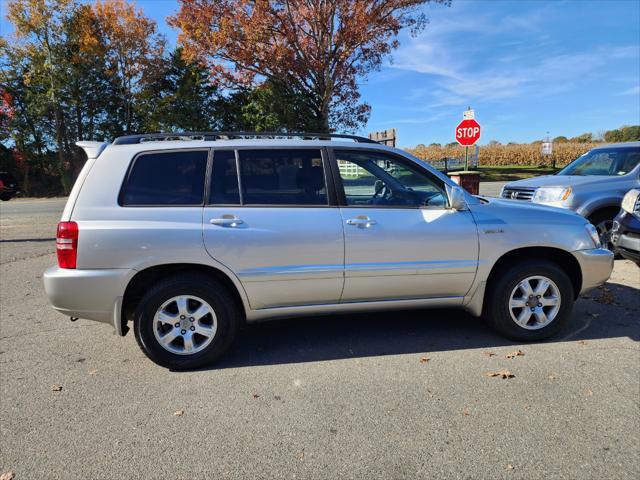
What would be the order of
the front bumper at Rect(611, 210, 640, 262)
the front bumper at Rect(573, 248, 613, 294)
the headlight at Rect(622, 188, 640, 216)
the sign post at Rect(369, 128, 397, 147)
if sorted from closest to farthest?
the front bumper at Rect(573, 248, 613, 294), the front bumper at Rect(611, 210, 640, 262), the headlight at Rect(622, 188, 640, 216), the sign post at Rect(369, 128, 397, 147)

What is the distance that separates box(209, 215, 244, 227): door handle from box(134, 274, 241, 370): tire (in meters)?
0.46

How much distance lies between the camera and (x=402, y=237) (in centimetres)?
365

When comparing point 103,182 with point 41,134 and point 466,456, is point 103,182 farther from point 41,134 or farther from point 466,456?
point 41,134

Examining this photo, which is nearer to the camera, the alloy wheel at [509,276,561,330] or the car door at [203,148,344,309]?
the car door at [203,148,344,309]

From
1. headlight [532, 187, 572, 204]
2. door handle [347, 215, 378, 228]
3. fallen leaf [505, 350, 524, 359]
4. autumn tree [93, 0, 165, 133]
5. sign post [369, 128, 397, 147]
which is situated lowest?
fallen leaf [505, 350, 524, 359]

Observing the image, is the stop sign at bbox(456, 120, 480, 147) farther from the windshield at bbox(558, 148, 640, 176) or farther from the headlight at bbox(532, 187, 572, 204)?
the headlight at bbox(532, 187, 572, 204)

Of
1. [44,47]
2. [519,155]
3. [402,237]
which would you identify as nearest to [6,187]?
[44,47]

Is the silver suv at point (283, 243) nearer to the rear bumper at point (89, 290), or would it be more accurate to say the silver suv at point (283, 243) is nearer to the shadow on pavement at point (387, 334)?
the rear bumper at point (89, 290)

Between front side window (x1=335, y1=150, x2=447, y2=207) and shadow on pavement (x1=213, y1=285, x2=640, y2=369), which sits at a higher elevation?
front side window (x1=335, y1=150, x2=447, y2=207)

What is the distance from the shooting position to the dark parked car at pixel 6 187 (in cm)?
2314

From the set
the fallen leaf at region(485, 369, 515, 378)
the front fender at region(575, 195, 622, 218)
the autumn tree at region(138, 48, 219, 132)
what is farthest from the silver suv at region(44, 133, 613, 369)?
the autumn tree at region(138, 48, 219, 132)

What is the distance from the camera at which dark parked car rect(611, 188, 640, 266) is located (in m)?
5.23

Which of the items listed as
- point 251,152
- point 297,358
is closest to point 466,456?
point 297,358

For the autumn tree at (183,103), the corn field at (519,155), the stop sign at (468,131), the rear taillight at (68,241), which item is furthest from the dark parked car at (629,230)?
the corn field at (519,155)
